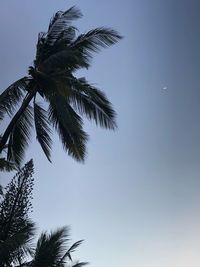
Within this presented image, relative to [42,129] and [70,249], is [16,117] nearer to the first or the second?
[42,129]

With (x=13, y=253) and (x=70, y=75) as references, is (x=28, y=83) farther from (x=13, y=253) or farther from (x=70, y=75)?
(x=13, y=253)

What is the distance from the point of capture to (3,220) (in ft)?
→ 65.3

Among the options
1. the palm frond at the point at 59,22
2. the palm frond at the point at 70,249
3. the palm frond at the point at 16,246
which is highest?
the palm frond at the point at 59,22

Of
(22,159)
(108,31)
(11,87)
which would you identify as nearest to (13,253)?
(22,159)

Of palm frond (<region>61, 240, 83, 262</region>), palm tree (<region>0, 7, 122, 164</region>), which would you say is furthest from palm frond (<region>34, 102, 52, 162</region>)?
palm frond (<region>61, 240, 83, 262</region>)

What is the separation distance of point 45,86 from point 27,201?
18.1 ft

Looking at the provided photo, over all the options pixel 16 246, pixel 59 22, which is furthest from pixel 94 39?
pixel 16 246

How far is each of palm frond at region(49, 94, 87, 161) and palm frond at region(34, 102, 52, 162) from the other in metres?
0.31

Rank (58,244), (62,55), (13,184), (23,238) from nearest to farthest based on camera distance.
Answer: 1. (23,238)
2. (62,55)
3. (58,244)
4. (13,184)

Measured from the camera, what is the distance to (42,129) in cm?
1702

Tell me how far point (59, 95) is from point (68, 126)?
3.69 feet

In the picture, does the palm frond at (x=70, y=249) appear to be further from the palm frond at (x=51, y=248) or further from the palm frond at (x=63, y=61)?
the palm frond at (x=63, y=61)

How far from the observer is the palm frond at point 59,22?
1859cm

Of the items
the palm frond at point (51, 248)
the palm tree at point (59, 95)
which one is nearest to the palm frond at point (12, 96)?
the palm tree at point (59, 95)
